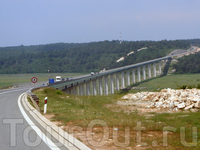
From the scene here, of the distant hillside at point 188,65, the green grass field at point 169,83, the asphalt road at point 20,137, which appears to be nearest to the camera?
the asphalt road at point 20,137

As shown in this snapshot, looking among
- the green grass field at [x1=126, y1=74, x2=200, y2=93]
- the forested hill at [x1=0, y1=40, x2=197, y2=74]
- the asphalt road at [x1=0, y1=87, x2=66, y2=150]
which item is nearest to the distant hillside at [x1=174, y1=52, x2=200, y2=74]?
the green grass field at [x1=126, y1=74, x2=200, y2=93]

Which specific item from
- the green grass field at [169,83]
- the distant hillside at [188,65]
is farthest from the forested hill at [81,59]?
the green grass field at [169,83]

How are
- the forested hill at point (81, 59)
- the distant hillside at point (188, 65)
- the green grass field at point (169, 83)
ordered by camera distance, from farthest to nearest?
the forested hill at point (81, 59) → the distant hillside at point (188, 65) → the green grass field at point (169, 83)

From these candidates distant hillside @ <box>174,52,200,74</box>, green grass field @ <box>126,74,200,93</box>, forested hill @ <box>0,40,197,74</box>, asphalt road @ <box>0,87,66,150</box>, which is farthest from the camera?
forested hill @ <box>0,40,197,74</box>

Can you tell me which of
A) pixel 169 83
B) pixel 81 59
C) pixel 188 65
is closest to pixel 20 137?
pixel 169 83

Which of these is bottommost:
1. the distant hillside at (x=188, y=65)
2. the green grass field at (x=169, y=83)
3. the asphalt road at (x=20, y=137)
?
the green grass field at (x=169, y=83)

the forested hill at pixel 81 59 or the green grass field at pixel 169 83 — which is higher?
the forested hill at pixel 81 59

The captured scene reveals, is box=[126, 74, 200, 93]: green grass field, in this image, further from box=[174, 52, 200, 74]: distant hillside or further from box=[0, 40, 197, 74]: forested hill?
box=[0, 40, 197, 74]: forested hill

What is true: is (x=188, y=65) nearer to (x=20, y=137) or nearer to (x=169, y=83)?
(x=169, y=83)

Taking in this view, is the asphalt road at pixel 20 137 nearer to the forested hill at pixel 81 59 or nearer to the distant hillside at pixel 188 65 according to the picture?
the distant hillside at pixel 188 65

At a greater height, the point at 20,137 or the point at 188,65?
the point at 20,137

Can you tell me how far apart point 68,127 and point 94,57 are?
→ 15296cm

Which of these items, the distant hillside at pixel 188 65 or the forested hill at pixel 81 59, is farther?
the forested hill at pixel 81 59

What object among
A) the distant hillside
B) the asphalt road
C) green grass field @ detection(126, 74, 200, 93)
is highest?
the asphalt road
